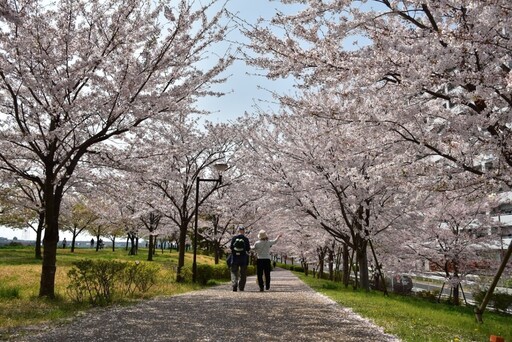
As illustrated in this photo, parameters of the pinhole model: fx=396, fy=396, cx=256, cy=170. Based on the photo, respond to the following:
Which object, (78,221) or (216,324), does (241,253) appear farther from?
(78,221)

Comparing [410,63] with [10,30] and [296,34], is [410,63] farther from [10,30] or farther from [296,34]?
[10,30]

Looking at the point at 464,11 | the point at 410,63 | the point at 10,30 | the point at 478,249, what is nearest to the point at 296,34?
the point at 410,63

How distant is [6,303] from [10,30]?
489 cm

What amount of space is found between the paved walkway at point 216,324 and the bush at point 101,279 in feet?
2.70

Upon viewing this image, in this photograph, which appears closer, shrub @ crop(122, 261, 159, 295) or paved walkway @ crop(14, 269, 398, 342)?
paved walkway @ crop(14, 269, 398, 342)

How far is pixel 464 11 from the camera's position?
4.77m

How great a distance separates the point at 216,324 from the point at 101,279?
3.24m

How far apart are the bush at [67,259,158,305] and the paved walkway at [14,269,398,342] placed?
82cm

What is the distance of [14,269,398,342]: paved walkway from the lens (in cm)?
484

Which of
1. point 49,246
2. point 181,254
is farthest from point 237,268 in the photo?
point 181,254

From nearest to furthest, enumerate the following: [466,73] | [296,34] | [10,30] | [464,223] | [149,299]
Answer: [466,73] < [296,34] < [10,30] < [149,299] < [464,223]

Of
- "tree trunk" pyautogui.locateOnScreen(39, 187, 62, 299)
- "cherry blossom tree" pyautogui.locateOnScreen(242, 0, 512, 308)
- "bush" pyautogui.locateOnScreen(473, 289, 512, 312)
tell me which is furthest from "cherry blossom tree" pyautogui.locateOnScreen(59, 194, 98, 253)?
"cherry blossom tree" pyautogui.locateOnScreen(242, 0, 512, 308)

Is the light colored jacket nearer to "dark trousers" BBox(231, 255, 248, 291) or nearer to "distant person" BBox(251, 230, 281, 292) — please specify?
"distant person" BBox(251, 230, 281, 292)

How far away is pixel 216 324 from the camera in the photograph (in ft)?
18.7
